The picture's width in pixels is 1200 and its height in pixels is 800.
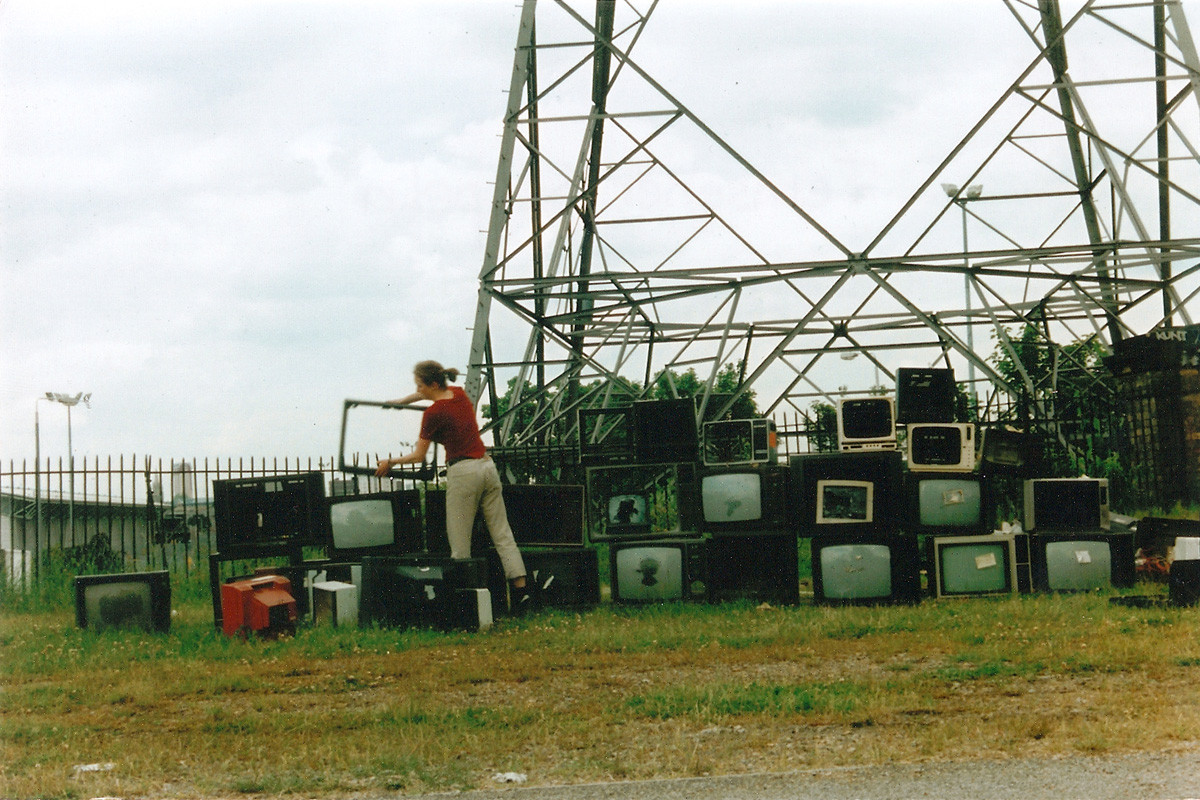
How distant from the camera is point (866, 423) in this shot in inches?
381

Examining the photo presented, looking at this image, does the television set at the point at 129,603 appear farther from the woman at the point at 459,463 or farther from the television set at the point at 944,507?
the television set at the point at 944,507

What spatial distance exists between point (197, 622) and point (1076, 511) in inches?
287

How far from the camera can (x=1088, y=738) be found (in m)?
4.50

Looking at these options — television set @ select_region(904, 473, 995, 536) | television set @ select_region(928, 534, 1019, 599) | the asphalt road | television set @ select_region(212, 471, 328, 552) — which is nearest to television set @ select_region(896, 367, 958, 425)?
television set @ select_region(904, 473, 995, 536)

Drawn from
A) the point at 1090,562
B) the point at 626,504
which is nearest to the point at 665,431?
the point at 626,504

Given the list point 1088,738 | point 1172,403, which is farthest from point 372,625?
point 1172,403

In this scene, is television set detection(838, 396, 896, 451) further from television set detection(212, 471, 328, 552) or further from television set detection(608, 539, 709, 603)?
television set detection(212, 471, 328, 552)

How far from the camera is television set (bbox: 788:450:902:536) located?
890 centimetres

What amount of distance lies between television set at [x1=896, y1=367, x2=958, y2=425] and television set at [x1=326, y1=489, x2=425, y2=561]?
14.1 feet

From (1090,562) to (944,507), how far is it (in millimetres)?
1222

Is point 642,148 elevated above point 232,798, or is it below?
above

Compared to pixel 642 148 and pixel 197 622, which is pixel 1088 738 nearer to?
pixel 197 622

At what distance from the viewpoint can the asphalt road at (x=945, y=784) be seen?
3898 millimetres

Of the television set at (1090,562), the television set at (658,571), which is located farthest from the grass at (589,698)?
the television set at (658,571)
